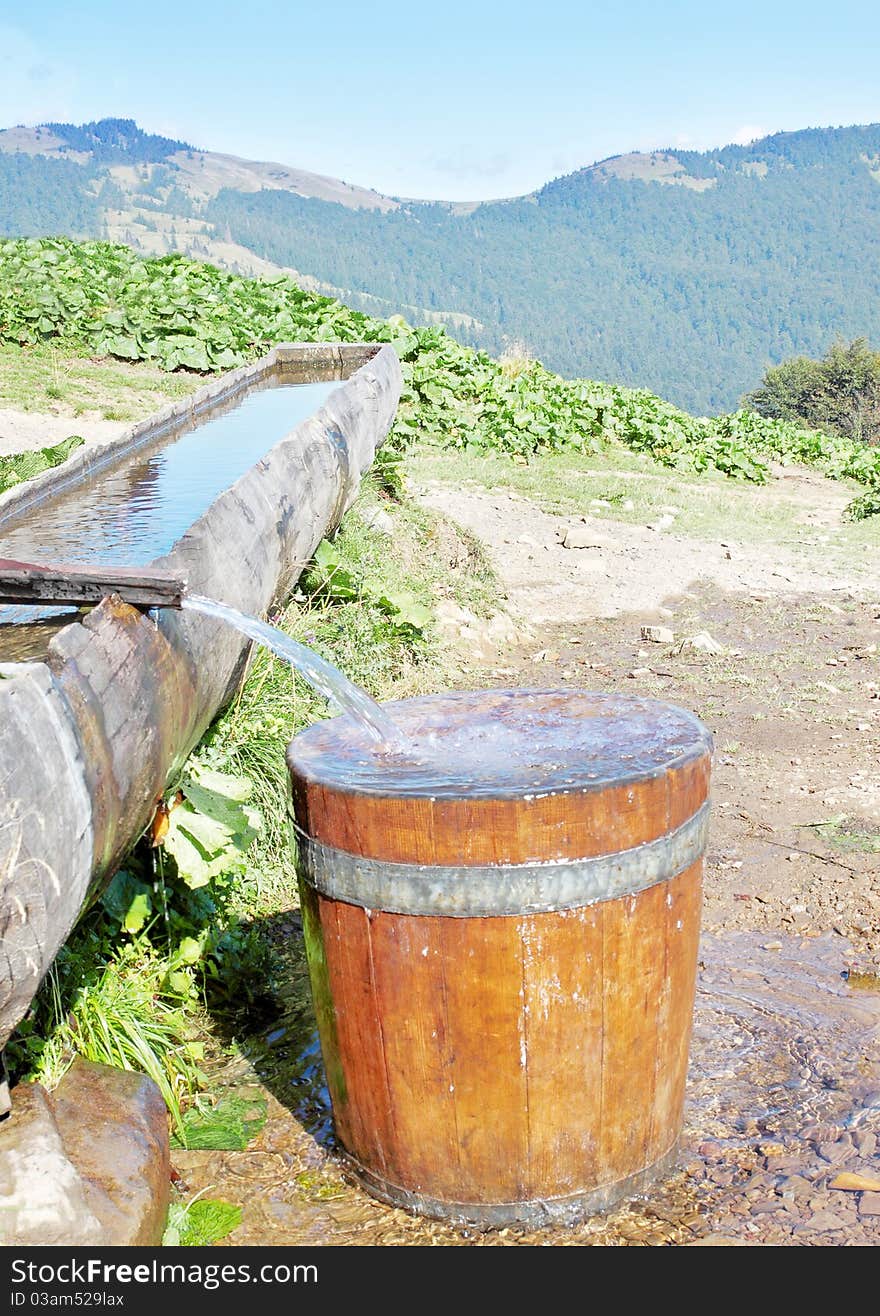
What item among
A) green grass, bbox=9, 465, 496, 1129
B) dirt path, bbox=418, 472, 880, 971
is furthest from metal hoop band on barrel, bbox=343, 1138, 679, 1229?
dirt path, bbox=418, 472, 880, 971

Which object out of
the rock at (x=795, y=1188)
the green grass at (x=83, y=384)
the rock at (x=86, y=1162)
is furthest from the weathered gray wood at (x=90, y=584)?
the green grass at (x=83, y=384)

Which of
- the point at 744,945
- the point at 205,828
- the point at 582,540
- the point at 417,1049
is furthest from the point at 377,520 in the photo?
the point at 417,1049

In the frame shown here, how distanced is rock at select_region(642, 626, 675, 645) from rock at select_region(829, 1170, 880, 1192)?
479cm

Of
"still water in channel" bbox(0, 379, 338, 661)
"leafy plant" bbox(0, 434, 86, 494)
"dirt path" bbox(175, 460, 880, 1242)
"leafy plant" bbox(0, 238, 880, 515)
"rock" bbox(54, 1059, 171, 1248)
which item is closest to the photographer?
"rock" bbox(54, 1059, 171, 1248)

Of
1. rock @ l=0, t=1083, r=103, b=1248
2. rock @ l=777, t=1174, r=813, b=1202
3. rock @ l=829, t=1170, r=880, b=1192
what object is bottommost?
rock @ l=777, t=1174, r=813, b=1202

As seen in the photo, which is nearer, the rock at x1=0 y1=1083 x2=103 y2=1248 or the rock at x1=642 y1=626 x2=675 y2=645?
the rock at x1=0 y1=1083 x2=103 y2=1248

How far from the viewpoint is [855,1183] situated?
2.39 m

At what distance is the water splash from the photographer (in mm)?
2588

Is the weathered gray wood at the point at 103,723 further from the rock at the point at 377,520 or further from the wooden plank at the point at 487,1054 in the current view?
the rock at the point at 377,520

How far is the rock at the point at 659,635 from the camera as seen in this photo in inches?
277

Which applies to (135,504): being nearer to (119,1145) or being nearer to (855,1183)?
(119,1145)

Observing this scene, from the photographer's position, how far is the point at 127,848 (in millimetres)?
2441

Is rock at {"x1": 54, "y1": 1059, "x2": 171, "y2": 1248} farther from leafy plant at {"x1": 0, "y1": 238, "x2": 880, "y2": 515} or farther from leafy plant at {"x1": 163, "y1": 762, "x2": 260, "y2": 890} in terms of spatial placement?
leafy plant at {"x1": 0, "y1": 238, "x2": 880, "y2": 515}

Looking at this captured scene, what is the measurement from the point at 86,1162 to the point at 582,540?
725 cm
